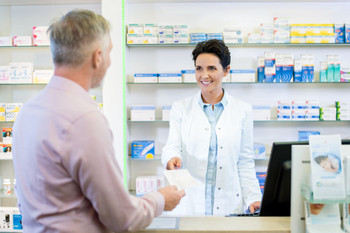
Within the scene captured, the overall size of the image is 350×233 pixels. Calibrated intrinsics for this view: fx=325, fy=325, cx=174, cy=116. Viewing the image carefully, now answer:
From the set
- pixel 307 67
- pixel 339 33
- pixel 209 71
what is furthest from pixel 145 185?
pixel 339 33

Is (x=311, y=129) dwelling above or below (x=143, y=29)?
below

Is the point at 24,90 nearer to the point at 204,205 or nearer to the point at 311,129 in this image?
the point at 204,205

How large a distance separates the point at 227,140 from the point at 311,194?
1041 mm

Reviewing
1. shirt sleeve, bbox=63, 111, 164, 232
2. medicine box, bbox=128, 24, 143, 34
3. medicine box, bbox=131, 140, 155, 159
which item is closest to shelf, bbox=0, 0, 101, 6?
medicine box, bbox=128, 24, 143, 34

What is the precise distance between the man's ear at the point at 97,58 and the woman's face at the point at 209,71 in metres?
1.32

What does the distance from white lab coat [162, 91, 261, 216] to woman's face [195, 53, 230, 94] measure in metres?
0.19

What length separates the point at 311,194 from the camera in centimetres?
125

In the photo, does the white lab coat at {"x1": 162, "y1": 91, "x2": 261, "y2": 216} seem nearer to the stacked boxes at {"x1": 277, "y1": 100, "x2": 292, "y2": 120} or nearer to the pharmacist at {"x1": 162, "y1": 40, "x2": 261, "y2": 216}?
the pharmacist at {"x1": 162, "y1": 40, "x2": 261, "y2": 216}

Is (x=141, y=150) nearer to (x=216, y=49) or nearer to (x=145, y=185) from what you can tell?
(x=145, y=185)

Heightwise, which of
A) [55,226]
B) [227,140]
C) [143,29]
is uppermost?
[143,29]

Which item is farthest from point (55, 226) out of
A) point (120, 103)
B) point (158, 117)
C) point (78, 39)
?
point (158, 117)

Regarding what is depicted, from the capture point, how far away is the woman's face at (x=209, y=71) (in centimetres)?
231

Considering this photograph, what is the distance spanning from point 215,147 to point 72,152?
150cm

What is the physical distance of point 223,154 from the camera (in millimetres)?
2252
